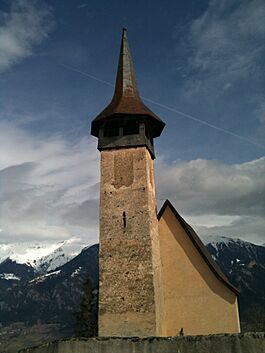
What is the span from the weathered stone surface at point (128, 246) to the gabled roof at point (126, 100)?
2.52m

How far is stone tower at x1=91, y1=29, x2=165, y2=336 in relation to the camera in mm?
19719

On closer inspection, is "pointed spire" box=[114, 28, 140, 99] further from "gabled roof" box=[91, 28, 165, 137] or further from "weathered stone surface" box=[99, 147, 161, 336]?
"weathered stone surface" box=[99, 147, 161, 336]

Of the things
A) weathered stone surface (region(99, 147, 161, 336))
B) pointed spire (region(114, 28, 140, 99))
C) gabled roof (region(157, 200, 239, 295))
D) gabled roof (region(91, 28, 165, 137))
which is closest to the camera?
weathered stone surface (region(99, 147, 161, 336))

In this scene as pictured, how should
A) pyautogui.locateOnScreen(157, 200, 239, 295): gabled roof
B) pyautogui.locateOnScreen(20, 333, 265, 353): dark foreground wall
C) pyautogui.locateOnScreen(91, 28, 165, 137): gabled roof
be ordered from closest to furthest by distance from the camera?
1. pyautogui.locateOnScreen(20, 333, 265, 353): dark foreground wall
2. pyautogui.locateOnScreen(157, 200, 239, 295): gabled roof
3. pyautogui.locateOnScreen(91, 28, 165, 137): gabled roof

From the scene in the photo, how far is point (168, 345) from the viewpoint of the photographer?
678cm

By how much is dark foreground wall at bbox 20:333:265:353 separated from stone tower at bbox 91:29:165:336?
40.5 feet

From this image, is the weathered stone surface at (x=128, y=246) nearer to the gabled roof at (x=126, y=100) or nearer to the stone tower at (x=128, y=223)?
the stone tower at (x=128, y=223)

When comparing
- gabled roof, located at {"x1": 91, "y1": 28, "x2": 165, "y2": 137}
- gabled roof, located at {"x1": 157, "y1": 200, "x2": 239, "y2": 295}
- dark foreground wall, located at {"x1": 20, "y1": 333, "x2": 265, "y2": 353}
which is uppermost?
gabled roof, located at {"x1": 91, "y1": 28, "x2": 165, "y2": 137}

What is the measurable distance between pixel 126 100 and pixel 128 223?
900cm

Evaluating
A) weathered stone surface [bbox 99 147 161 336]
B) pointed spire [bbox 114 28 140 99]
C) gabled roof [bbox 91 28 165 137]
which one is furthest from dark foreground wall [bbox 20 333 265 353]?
pointed spire [bbox 114 28 140 99]

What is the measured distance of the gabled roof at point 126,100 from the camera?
24.6m

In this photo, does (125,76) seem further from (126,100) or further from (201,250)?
(201,250)

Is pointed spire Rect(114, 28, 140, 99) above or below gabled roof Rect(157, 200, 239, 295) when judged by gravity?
above

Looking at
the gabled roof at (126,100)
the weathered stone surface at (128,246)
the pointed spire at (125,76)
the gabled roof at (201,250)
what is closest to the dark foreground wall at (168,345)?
the weathered stone surface at (128,246)
